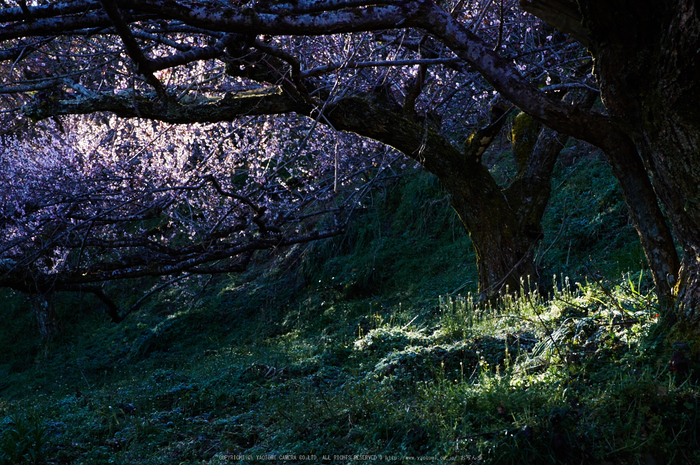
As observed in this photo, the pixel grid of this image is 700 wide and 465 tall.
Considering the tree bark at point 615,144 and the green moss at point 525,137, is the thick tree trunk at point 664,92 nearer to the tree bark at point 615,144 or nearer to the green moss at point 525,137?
the tree bark at point 615,144

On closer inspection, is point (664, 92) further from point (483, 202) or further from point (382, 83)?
point (382, 83)

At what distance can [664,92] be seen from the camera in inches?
127

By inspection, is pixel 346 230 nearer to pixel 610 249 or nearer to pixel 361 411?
pixel 610 249

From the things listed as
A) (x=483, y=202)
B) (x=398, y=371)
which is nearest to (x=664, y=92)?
(x=398, y=371)

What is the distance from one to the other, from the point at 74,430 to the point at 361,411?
2.66 metres

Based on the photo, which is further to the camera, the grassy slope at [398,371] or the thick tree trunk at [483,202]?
the thick tree trunk at [483,202]

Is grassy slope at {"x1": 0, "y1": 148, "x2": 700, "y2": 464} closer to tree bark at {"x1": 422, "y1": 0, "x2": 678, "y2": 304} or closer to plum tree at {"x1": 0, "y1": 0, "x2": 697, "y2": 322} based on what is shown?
tree bark at {"x1": 422, "y1": 0, "x2": 678, "y2": 304}

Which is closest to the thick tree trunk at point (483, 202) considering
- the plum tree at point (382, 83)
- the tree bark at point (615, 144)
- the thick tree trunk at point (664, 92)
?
the plum tree at point (382, 83)

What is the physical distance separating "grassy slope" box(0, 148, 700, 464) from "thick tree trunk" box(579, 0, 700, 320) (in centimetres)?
75

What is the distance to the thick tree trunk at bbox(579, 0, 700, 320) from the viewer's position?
3.12 metres

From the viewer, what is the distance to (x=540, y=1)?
3.88 meters

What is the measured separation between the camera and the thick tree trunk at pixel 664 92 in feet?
10.2

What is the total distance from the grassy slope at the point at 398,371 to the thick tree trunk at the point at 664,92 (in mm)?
746

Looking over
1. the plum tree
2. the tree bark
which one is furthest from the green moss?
the tree bark
